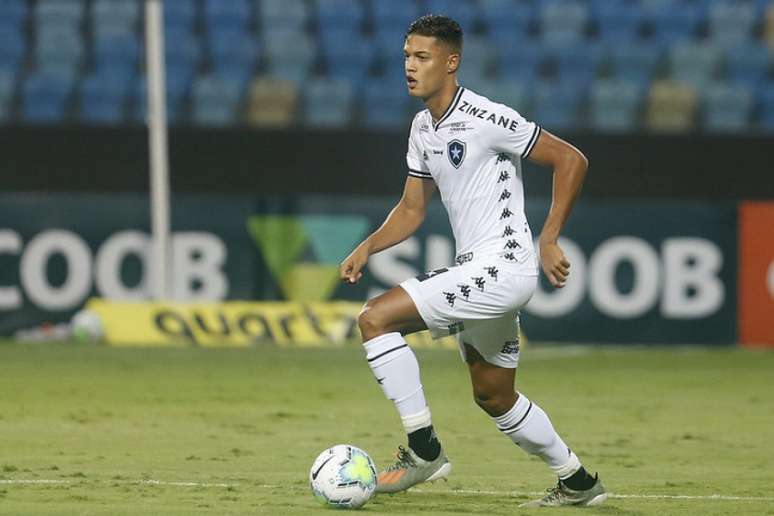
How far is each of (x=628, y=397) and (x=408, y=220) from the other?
17.0 feet

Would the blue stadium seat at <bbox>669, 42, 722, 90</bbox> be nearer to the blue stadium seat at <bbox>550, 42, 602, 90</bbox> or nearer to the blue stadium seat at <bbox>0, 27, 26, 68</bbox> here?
the blue stadium seat at <bbox>550, 42, 602, 90</bbox>

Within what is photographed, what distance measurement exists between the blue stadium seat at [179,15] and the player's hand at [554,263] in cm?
1277

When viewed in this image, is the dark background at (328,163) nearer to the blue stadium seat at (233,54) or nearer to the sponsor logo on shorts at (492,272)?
the blue stadium seat at (233,54)

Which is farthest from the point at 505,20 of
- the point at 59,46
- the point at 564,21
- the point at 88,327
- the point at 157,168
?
the point at 88,327

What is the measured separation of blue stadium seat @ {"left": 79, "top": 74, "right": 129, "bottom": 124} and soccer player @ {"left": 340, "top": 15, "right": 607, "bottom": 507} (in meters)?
10.9

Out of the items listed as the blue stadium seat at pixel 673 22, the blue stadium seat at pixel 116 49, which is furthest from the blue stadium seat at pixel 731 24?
the blue stadium seat at pixel 116 49

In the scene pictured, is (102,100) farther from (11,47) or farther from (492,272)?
(492,272)

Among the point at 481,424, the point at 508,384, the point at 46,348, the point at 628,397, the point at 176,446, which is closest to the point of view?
the point at 508,384

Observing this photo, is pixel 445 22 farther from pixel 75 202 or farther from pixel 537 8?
pixel 537 8

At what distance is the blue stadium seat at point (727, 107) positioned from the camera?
17109mm

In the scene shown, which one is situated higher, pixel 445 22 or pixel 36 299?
pixel 445 22

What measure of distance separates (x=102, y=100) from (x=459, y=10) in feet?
14.1

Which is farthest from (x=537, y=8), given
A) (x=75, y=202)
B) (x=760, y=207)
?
(x=75, y=202)

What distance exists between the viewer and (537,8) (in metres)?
18.8
